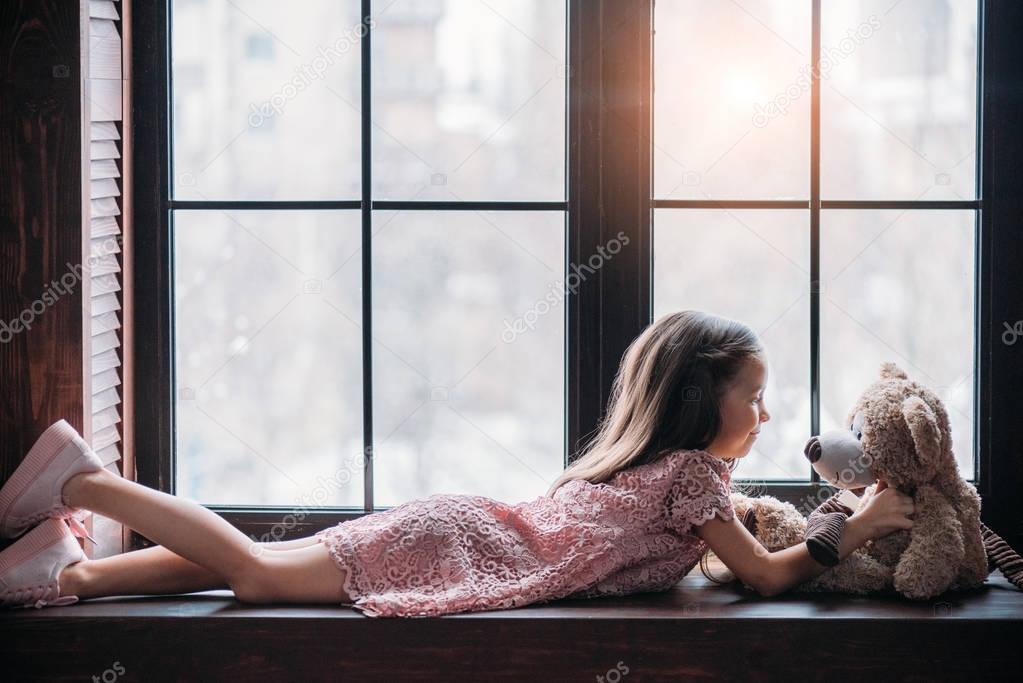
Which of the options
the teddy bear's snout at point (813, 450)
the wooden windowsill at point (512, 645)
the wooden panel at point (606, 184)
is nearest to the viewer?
the wooden windowsill at point (512, 645)

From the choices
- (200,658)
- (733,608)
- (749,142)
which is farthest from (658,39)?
(200,658)

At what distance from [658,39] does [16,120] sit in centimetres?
119

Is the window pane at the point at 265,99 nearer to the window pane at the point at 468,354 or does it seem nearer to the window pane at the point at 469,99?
the window pane at the point at 469,99

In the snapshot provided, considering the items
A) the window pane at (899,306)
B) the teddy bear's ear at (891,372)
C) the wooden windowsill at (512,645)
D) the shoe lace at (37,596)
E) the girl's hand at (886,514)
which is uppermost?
the window pane at (899,306)

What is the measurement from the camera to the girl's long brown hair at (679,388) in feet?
5.02

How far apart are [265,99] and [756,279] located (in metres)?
1.03

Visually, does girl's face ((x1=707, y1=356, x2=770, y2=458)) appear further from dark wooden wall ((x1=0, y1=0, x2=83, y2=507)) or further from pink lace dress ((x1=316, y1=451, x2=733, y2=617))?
dark wooden wall ((x1=0, y1=0, x2=83, y2=507))

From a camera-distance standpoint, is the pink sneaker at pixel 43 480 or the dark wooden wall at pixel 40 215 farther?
the dark wooden wall at pixel 40 215

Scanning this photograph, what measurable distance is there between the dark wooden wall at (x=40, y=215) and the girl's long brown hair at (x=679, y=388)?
94 cm

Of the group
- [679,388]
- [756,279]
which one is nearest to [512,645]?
[679,388]

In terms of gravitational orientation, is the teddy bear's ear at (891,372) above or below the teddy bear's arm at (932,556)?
above

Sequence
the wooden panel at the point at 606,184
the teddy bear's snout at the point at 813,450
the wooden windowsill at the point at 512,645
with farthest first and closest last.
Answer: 1. the wooden panel at the point at 606,184
2. the teddy bear's snout at the point at 813,450
3. the wooden windowsill at the point at 512,645

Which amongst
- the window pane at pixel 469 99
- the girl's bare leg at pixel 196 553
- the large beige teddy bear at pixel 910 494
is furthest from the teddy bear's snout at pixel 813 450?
the girl's bare leg at pixel 196 553

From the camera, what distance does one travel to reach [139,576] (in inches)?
58.3
